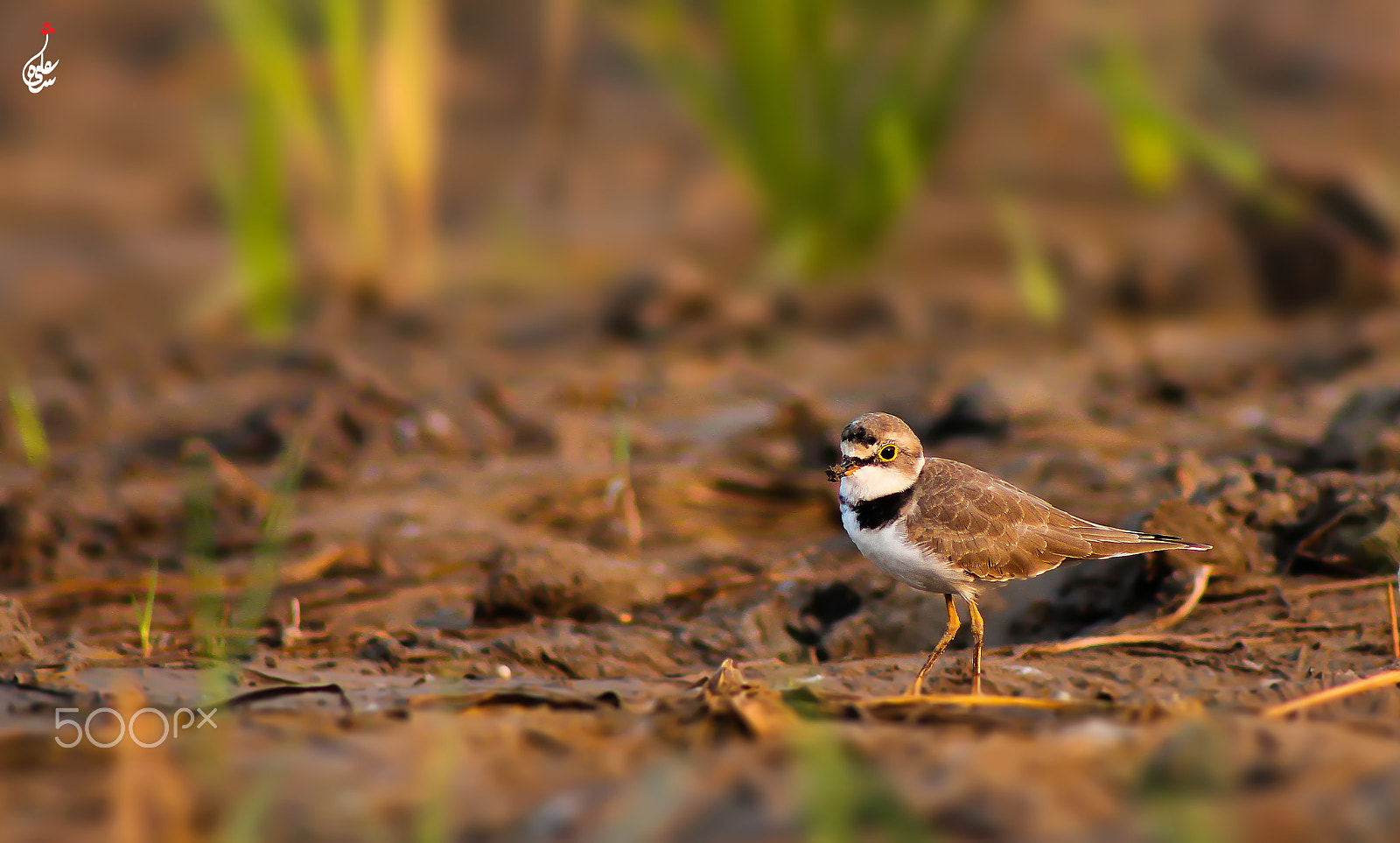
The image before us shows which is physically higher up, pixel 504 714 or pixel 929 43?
pixel 929 43

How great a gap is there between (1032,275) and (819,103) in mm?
1366

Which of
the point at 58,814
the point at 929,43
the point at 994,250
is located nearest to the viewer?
the point at 58,814

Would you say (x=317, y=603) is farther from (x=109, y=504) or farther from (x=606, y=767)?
(x=606, y=767)

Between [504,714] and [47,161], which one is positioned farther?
[47,161]

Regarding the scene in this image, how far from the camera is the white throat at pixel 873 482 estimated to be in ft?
10.8

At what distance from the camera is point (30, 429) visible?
497 centimetres

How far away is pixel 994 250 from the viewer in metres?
8.98

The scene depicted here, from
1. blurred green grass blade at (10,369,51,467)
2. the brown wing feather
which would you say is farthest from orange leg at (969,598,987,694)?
blurred green grass blade at (10,369,51,467)

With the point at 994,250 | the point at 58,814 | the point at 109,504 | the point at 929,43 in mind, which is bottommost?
the point at 58,814

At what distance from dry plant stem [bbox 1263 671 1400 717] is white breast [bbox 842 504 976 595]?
779 millimetres

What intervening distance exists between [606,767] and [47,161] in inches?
356

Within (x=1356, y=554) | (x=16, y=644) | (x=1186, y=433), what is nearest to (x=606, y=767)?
(x=16, y=644)

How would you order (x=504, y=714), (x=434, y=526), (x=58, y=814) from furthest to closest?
(x=434, y=526) < (x=504, y=714) < (x=58, y=814)
